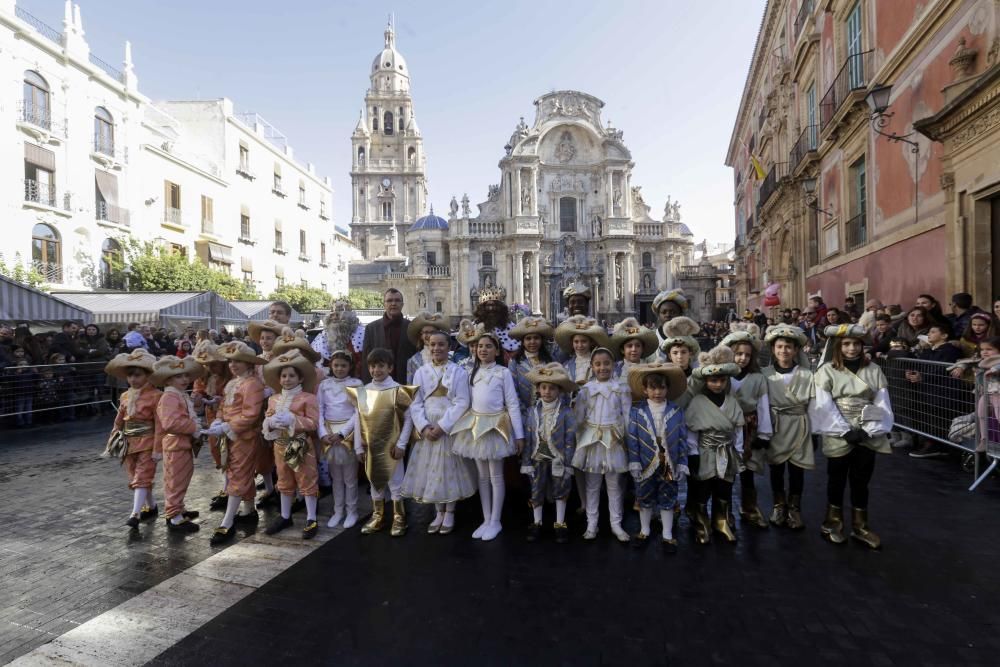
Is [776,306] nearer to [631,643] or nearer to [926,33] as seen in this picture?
[926,33]

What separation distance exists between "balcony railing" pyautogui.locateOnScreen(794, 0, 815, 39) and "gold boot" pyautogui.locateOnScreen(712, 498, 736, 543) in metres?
17.1

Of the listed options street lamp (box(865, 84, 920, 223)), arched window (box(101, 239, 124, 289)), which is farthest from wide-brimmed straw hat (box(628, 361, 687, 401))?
arched window (box(101, 239, 124, 289))

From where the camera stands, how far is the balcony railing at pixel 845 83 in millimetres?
11633

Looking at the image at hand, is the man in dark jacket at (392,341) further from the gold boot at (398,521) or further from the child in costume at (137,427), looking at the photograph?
the child in costume at (137,427)

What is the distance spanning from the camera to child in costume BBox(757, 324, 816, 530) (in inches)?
169

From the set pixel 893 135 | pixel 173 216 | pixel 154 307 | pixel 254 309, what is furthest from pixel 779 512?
pixel 173 216

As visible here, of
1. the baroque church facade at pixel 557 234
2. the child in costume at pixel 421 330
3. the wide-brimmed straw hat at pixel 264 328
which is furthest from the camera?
the baroque church facade at pixel 557 234

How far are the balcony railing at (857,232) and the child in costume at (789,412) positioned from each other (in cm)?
987

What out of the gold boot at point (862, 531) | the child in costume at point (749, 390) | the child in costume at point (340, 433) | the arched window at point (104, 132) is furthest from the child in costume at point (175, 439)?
the arched window at point (104, 132)

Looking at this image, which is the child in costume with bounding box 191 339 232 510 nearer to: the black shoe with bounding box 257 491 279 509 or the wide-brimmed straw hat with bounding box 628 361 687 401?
the black shoe with bounding box 257 491 279 509

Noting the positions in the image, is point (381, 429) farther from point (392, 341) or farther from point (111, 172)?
point (111, 172)

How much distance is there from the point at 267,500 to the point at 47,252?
18.8 meters

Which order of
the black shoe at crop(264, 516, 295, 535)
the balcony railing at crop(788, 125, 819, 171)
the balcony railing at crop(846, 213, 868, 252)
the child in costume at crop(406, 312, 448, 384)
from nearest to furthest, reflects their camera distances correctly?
the black shoe at crop(264, 516, 295, 535)
the child in costume at crop(406, 312, 448, 384)
the balcony railing at crop(846, 213, 868, 252)
the balcony railing at crop(788, 125, 819, 171)

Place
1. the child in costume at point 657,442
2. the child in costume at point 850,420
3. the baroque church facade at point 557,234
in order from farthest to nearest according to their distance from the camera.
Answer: the baroque church facade at point 557,234, the child in costume at point 657,442, the child in costume at point 850,420
